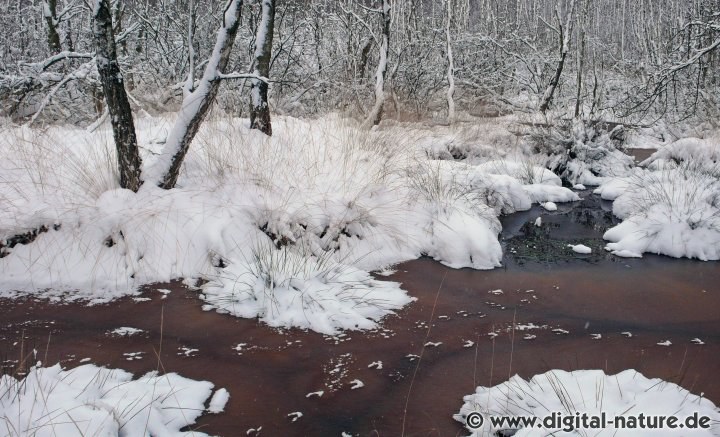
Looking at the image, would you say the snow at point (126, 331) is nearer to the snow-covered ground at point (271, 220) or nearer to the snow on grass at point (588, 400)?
the snow-covered ground at point (271, 220)

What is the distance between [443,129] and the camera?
35.9 feet

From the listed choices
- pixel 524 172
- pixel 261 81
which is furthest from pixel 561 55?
pixel 261 81

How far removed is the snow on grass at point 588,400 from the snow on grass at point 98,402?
135 centimetres

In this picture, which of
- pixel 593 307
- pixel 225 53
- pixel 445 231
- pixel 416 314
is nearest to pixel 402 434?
pixel 416 314

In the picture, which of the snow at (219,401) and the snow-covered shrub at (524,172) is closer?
the snow at (219,401)

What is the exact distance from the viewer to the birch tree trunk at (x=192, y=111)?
176 inches

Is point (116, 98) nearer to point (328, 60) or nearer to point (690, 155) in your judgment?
point (690, 155)

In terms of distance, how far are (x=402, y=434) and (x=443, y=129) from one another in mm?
9183

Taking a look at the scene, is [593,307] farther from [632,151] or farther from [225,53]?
[632,151]

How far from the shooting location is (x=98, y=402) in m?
2.26

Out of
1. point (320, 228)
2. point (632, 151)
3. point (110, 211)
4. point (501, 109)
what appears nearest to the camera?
point (110, 211)

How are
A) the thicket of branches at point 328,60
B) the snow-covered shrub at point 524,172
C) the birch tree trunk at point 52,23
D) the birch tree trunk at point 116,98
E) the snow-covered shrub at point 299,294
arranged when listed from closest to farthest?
the snow-covered shrub at point 299,294 < the birch tree trunk at point 116,98 < the snow-covered shrub at point 524,172 < the birch tree trunk at point 52,23 < the thicket of branches at point 328,60

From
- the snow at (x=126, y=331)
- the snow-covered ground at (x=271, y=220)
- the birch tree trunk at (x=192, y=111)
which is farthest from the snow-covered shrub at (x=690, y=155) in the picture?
the snow at (x=126, y=331)
